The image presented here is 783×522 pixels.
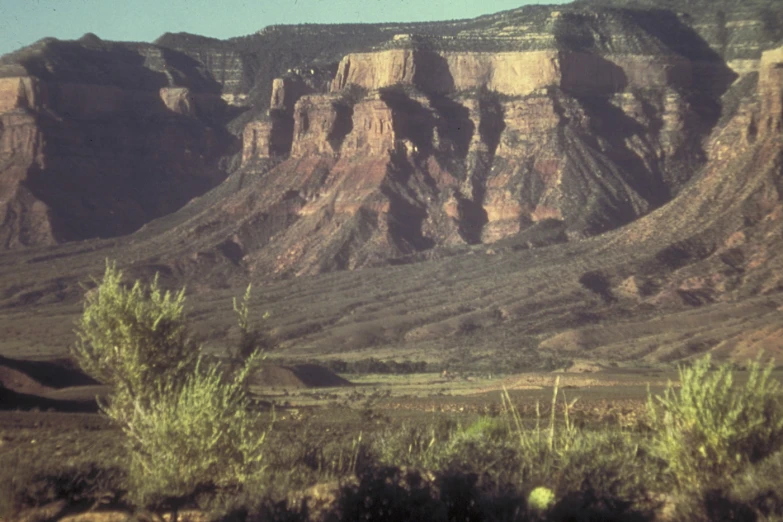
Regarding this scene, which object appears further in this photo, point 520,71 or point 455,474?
point 520,71

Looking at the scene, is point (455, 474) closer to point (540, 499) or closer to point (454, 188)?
point (540, 499)

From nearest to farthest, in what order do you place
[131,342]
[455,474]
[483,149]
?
[455,474] < [131,342] < [483,149]

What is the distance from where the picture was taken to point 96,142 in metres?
151

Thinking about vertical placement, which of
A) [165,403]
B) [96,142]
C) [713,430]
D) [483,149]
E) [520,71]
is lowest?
[96,142]

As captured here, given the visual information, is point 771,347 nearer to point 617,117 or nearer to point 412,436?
point 412,436

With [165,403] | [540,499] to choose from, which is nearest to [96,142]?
[165,403]

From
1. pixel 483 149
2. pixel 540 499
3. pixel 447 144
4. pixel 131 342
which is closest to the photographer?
pixel 540 499

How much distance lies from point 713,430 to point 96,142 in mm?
138462

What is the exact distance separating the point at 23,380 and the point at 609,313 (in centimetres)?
4371

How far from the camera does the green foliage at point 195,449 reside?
803 inches

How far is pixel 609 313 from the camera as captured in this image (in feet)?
260

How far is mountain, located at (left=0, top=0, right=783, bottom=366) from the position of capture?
80.7m

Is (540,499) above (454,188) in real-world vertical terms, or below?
above

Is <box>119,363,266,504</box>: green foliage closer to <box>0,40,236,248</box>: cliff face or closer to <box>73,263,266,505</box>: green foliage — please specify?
<box>73,263,266,505</box>: green foliage
